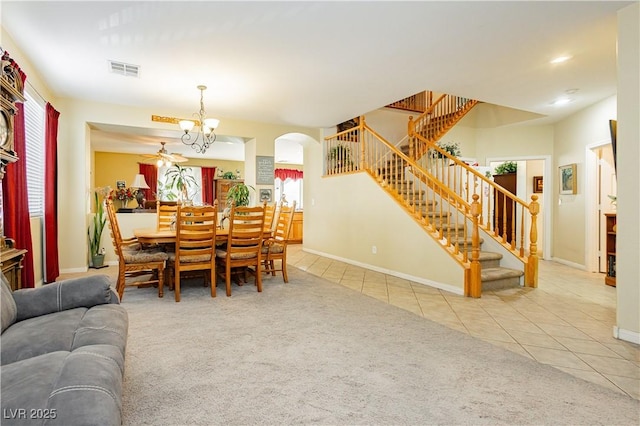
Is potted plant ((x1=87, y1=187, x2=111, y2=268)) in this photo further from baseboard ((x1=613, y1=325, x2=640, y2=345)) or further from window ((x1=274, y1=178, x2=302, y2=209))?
window ((x1=274, y1=178, x2=302, y2=209))

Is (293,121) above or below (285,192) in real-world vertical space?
above

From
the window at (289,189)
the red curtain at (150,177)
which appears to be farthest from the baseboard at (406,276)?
the red curtain at (150,177)

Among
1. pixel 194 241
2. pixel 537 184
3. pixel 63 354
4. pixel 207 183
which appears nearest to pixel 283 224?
pixel 194 241

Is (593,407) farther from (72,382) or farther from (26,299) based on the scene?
(26,299)

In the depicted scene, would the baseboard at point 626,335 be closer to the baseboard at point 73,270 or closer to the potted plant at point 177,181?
the potted plant at point 177,181

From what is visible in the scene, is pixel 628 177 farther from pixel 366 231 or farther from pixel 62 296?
pixel 62 296

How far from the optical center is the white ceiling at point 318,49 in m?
2.70

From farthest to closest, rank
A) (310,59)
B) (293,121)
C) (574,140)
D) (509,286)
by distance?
1. (293,121)
2. (574,140)
3. (509,286)
4. (310,59)

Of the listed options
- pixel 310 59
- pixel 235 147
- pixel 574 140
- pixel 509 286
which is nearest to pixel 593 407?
pixel 509 286

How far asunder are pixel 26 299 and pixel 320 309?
222 cm

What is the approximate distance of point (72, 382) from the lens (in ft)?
3.47

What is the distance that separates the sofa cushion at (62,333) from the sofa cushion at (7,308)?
32mm

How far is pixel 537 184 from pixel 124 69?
25.0ft

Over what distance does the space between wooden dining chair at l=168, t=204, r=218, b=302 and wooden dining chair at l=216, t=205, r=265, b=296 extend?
6.9 inches
